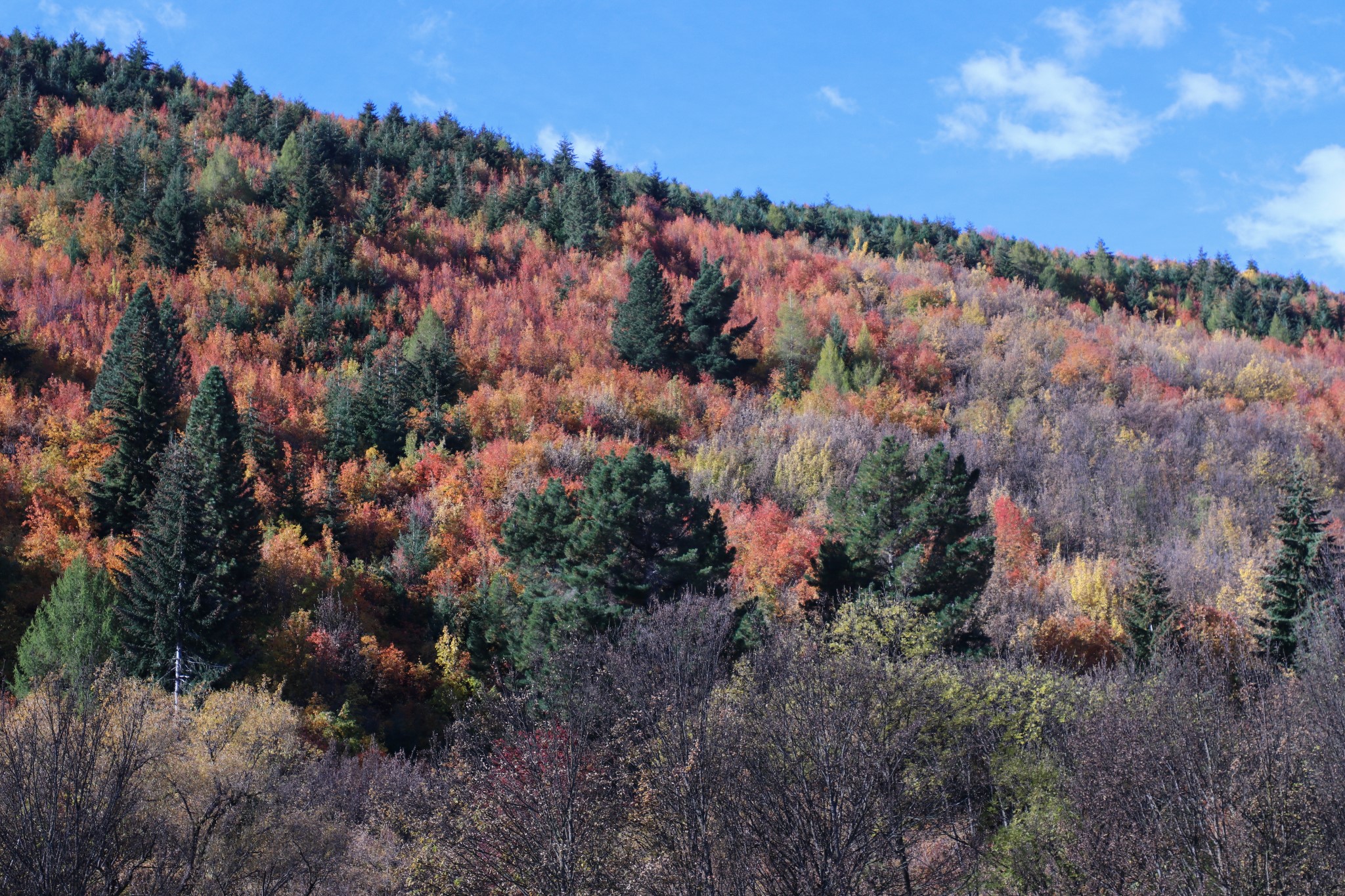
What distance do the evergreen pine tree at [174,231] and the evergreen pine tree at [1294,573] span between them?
71213 mm

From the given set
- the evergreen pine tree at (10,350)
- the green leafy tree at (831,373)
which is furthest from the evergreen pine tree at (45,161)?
the green leafy tree at (831,373)

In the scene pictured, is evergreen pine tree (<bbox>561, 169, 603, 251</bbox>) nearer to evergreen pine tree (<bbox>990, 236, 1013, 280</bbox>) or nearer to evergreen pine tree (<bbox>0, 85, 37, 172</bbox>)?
evergreen pine tree (<bbox>990, 236, 1013, 280</bbox>)

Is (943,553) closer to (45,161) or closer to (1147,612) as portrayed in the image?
(1147,612)

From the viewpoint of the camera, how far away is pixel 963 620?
106ft

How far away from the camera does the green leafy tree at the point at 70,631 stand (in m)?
28.2

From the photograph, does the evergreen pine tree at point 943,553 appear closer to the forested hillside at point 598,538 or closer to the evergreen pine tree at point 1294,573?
the forested hillside at point 598,538

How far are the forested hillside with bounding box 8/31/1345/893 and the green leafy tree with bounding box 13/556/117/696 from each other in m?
0.16

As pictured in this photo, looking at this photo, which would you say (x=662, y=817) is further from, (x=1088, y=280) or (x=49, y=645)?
(x=1088, y=280)

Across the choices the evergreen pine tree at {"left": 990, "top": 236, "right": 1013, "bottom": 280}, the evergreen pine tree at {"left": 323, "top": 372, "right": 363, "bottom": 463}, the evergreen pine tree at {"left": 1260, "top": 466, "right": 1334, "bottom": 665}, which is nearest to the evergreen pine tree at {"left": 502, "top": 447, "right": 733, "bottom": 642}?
the evergreen pine tree at {"left": 1260, "top": 466, "right": 1334, "bottom": 665}

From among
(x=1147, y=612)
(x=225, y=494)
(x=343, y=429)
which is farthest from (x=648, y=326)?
(x=1147, y=612)

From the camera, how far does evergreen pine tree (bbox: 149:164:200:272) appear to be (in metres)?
69.4

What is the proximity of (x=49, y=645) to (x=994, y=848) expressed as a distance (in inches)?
1080

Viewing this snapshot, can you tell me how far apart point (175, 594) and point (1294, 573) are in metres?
39.0

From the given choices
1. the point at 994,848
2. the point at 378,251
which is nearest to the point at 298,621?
the point at 994,848
